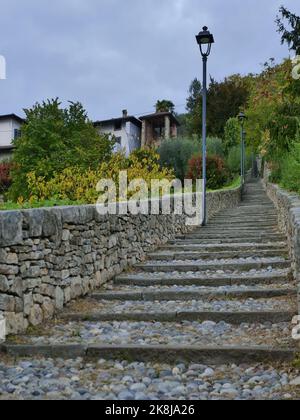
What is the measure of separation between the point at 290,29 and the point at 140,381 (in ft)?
42.9

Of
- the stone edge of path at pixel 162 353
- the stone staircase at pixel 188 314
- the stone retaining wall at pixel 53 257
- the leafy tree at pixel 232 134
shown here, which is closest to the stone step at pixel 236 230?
the stone staircase at pixel 188 314

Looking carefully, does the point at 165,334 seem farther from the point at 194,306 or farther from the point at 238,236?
the point at 238,236

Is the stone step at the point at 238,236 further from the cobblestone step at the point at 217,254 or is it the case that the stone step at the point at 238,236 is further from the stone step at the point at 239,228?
the cobblestone step at the point at 217,254

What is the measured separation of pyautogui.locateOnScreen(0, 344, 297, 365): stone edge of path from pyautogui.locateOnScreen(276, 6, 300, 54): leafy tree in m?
11.9

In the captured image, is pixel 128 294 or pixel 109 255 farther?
pixel 109 255

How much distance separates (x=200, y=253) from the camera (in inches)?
316

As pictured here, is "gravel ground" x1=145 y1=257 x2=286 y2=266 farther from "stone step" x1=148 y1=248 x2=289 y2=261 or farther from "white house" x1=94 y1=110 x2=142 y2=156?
"white house" x1=94 y1=110 x2=142 y2=156

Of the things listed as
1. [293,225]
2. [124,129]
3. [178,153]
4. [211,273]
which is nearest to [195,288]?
[211,273]

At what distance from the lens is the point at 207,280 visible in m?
6.24

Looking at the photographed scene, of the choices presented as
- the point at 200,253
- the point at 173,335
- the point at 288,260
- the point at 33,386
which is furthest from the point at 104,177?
the point at 33,386

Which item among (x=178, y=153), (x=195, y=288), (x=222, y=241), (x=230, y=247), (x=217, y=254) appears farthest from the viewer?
(x=178, y=153)
